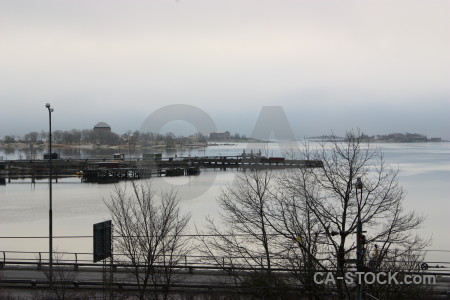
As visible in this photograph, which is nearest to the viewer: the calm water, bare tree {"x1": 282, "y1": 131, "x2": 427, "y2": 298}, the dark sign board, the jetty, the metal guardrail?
the dark sign board

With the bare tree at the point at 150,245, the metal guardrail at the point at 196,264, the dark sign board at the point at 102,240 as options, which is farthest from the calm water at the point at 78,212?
the dark sign board at the point at 102,240

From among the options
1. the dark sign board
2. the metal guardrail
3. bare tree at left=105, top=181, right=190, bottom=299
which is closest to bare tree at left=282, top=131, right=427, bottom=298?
the metal guardrail

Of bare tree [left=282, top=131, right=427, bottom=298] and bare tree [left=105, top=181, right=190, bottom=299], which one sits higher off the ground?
bare tree [left=282, top=131, right=427, bottom=298]

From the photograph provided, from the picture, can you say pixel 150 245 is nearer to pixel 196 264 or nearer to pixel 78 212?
pixel 196 264

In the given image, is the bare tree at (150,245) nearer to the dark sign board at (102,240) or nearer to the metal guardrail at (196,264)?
the metal guardrail at (196,264)

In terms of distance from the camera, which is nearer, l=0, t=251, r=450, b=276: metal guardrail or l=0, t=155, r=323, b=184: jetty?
l=0, t=251, r=450, b=276: metal guardrail

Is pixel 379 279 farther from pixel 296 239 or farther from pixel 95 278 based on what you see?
pixel 95 278

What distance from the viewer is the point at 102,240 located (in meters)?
11.3

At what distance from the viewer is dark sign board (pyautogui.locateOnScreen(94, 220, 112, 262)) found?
1099cm

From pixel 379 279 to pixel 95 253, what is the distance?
20.1ft

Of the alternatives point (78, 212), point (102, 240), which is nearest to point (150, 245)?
point (102, 240)

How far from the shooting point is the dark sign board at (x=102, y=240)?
11.0 metres

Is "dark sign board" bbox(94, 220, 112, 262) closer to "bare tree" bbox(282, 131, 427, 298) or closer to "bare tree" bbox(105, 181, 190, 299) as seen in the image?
"bare tree" bbox(105, 181, 190, 299)

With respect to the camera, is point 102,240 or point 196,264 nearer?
point 102,240
